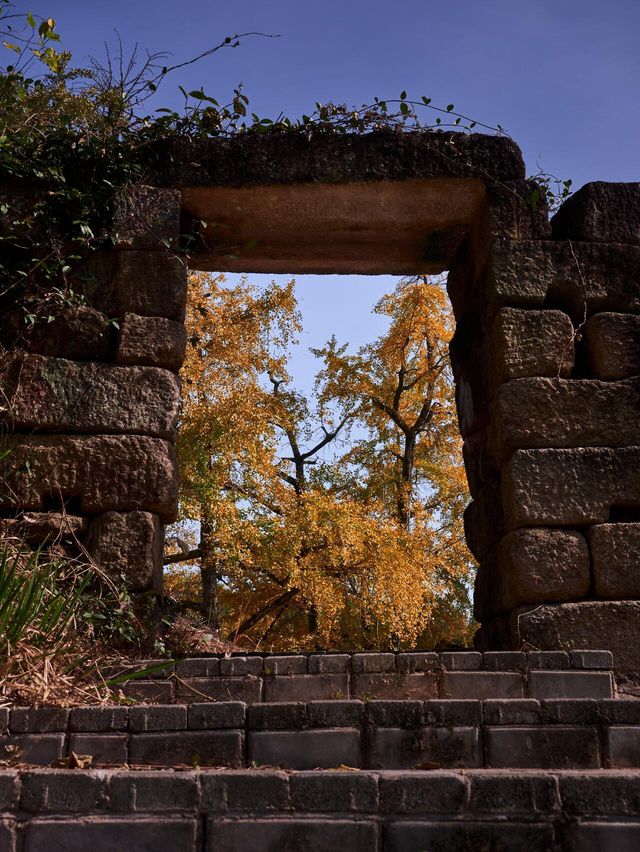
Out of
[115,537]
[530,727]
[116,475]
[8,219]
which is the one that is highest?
[8,219]

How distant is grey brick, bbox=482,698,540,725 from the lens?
2.96m

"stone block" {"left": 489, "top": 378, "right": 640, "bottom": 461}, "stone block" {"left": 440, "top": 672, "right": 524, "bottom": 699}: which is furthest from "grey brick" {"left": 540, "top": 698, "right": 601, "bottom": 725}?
"stone block" {"left": 489, "top": 378, "right": 640, "bottom": 461}

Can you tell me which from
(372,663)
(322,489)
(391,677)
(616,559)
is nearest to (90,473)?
(372,663)

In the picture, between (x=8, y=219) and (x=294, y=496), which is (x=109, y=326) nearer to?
(x=8, y=219)

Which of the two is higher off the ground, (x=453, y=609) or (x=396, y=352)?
(x=396, y=352)

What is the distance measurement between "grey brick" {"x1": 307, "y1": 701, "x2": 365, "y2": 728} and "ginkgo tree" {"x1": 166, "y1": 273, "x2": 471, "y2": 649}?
34.6 feet

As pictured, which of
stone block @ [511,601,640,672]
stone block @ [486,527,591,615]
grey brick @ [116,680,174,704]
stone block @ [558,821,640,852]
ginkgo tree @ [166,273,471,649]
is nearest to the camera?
stone block @ [558,821,640,852]

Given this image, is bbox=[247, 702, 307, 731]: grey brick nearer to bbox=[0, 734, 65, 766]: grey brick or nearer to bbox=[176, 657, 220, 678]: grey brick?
bbox=[0, 734, 65, 766]: grey brick

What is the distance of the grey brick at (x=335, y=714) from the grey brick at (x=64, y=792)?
743 millimetres

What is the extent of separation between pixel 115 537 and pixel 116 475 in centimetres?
37

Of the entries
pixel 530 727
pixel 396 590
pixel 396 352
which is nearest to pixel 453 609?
pixel 396 590

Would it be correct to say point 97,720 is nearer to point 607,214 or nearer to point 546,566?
point 546,566

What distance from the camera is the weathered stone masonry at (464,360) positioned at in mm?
5340

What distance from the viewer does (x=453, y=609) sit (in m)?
17.5
